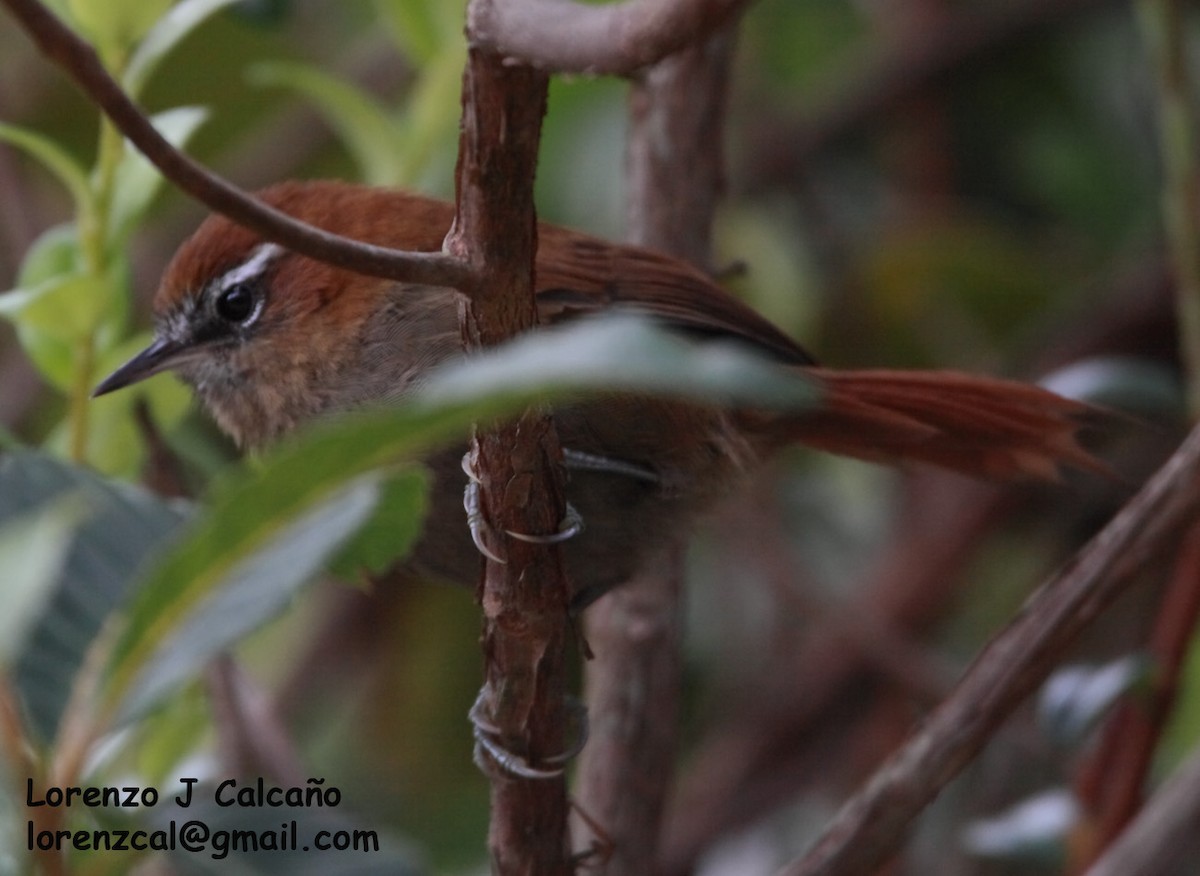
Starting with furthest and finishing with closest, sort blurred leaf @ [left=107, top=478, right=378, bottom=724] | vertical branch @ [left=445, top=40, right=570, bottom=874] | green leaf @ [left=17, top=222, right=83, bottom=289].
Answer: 1. green leaf @ [left=17, top=222, right=83, bottom=289]
2. vertical branch @ [left=445, top=40, right=570, bottom=874]
3. blurred leaf @ [left=107, top=478, right=378, bottom=724]

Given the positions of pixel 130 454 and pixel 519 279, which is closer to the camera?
pixel 519 279

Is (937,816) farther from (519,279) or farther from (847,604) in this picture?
(519,279)

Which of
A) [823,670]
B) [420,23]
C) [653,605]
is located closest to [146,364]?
[420,23]

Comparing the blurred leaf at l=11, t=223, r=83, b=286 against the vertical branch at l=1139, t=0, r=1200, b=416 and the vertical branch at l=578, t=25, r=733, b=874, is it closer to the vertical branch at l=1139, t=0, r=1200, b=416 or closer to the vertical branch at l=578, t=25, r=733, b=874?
the vertical branch at l=578, t=25, r=733, b=874

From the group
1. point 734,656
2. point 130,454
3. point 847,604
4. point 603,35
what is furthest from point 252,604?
point 734,656

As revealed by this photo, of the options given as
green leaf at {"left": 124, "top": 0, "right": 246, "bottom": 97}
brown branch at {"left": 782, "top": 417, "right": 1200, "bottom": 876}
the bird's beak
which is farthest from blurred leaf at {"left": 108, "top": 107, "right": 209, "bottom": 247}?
brown branch at {"left": 782, "top": 417, "right": 1200, "bottom": 876}

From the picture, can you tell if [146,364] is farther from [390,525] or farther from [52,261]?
[390,525]

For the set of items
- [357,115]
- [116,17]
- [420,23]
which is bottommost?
[116,17]

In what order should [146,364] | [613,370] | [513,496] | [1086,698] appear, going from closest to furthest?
1. [613,370]
2. [513,496]
3. [1086,698]
4. [146,364]
